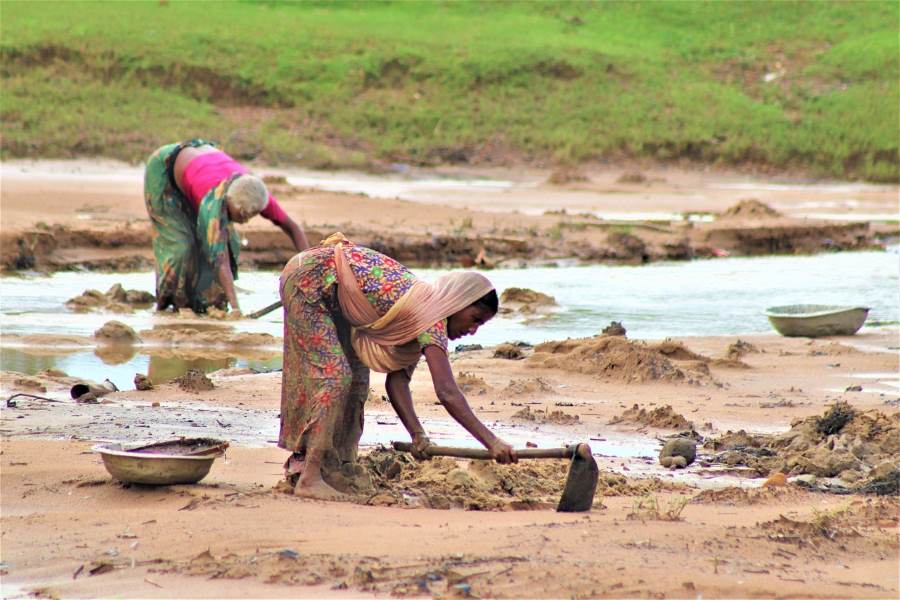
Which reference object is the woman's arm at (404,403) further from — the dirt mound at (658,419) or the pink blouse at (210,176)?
the pink blouse at (210,176)

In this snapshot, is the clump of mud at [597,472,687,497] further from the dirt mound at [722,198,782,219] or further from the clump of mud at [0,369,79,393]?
the dirt mound at [722,198,782,219]

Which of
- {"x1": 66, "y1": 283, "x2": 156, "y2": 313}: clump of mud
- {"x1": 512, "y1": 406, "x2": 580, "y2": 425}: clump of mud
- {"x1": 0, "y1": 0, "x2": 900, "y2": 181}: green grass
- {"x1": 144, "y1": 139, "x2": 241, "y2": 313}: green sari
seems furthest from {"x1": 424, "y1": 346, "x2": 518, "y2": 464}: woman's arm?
{"x1": 0, "y1": 0, "x2": 900, "y2": 181}: green grass

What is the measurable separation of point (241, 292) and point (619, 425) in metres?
6.21

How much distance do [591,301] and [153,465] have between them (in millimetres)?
8445

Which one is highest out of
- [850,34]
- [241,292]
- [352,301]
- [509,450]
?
[850,34]

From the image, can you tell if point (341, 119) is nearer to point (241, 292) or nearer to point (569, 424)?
point (241, 292)

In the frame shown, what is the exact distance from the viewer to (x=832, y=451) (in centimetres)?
646

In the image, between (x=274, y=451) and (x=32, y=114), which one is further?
(x=32, y=114)

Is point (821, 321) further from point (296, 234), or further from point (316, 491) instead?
point (316, 491)

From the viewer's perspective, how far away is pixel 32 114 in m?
24.5

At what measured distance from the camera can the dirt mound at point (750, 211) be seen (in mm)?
18938

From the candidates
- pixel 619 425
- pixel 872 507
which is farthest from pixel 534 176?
pixel 872 507

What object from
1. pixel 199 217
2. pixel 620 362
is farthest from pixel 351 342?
pixel 199 217

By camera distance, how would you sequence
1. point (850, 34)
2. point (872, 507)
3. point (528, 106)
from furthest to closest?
point (850, 34) < point (528, 106) < point (872, 507)
